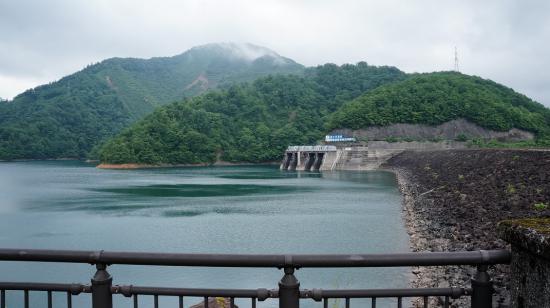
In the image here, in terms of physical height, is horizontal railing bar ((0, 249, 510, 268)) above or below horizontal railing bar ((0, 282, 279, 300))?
above

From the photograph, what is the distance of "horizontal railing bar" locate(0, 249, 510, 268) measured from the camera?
3277mm

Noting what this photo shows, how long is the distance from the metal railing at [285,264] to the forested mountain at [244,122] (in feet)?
333

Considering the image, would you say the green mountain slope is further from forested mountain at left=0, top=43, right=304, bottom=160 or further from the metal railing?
the metal railing

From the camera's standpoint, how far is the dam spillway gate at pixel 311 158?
281 ft

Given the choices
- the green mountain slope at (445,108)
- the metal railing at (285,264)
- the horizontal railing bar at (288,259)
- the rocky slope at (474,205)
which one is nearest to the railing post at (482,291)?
the metal railing at (285,264)

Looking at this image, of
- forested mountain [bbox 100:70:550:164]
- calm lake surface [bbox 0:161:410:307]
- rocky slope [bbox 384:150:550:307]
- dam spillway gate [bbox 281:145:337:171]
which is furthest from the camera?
forested mountain [bbox 100:70:550:164]

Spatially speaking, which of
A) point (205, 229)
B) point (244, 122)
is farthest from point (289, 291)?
point (244, 122)

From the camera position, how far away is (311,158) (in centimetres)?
9069

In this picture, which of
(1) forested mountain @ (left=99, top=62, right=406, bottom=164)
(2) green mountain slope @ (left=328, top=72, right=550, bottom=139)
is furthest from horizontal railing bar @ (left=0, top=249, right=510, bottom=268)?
(1) forested mountain @ (left=99, top=62, right=406, bottom=164)

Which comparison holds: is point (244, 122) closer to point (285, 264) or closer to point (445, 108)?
point (445, 108)

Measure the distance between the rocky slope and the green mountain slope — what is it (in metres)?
60.5

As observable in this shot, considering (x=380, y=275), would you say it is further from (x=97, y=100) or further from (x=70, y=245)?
(x=97, y=100)

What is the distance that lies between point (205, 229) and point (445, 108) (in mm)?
88960

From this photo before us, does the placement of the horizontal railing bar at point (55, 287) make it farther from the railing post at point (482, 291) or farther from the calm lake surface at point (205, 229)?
the calm lake surface at point (205, 229)
